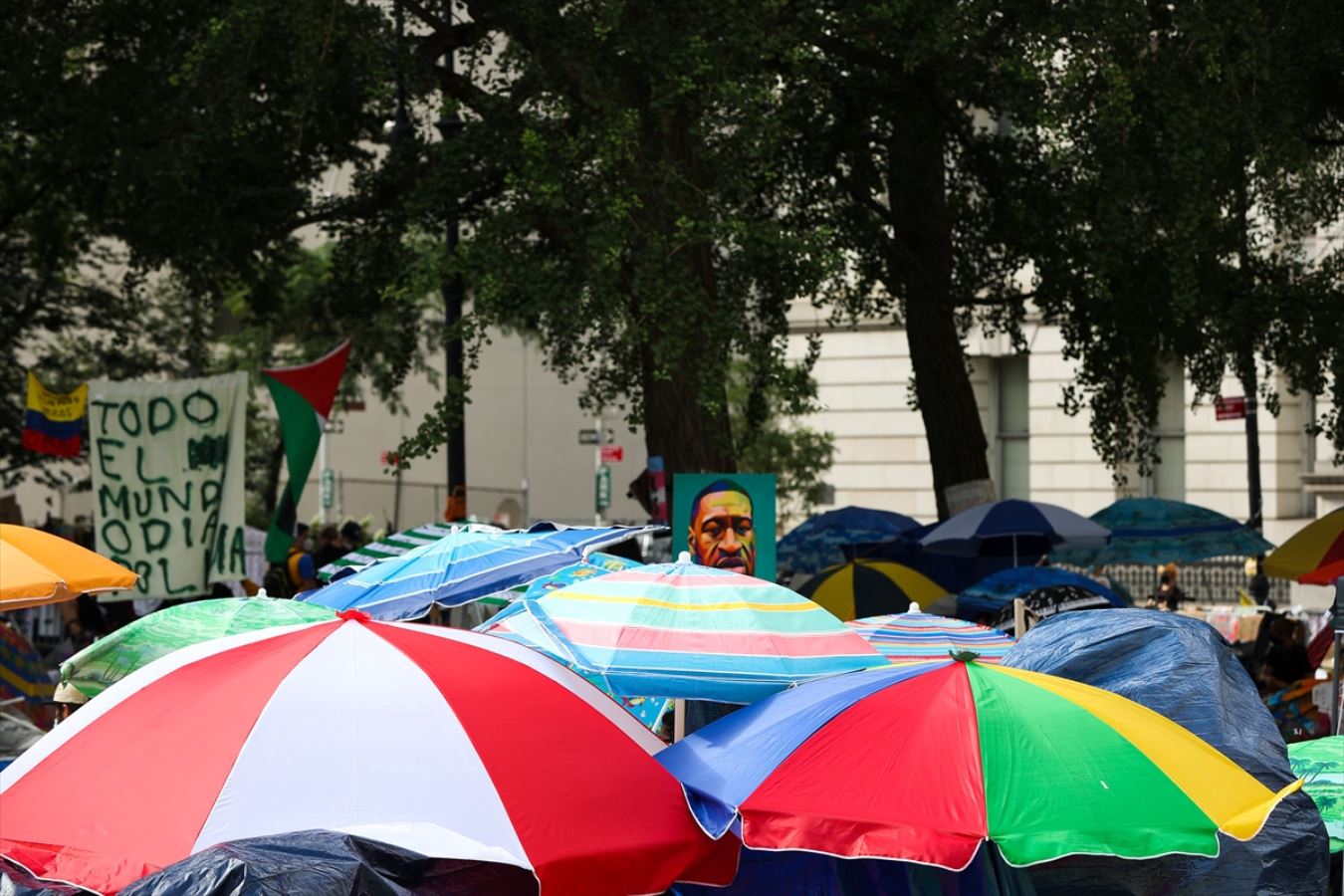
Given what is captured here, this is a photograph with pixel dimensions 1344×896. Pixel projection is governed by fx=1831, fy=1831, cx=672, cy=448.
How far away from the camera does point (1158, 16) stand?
50.0ft

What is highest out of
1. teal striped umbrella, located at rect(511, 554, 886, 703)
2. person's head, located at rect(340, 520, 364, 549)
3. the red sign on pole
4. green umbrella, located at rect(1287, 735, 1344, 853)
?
the red sign on pole

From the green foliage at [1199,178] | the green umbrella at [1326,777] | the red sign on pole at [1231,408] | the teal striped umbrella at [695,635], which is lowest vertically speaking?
the green umbrella at [1326,777]

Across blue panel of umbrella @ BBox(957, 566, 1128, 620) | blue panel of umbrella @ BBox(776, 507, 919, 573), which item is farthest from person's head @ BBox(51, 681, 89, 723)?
blue panel of umbrella @ BBox(776, 507, 919, 573)

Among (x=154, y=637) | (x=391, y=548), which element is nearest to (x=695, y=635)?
(x=154, y=637)

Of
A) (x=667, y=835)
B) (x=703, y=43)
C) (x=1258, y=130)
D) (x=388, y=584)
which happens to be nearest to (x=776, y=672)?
(x=667, y=835)

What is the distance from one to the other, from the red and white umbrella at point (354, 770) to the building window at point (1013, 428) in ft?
113

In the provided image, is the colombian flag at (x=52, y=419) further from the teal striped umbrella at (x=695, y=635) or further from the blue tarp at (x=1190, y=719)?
the blue tarp at (x=1190, y=719)

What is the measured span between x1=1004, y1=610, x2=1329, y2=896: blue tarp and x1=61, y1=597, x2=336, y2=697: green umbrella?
3.42 m

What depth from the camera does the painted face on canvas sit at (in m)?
13.0

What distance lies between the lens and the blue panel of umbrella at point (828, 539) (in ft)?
68.2

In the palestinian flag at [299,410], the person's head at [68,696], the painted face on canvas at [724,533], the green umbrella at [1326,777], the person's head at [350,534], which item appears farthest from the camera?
the person's head at [350,534]

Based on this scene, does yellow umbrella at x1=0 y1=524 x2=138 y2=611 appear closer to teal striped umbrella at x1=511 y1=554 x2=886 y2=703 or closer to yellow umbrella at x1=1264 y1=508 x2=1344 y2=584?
teal striped umbrella at x1=511 y1=554 x2=886 y2=703

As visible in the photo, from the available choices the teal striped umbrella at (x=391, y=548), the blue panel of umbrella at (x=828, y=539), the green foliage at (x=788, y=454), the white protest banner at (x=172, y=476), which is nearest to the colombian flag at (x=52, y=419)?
the white protest banner at (x=172, y=476)

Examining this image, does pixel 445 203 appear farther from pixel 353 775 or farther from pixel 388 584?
pixel 353 775
